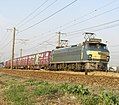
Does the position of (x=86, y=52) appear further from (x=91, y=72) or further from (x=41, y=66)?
(x=41, y=66)

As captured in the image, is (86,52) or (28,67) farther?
(28,67)

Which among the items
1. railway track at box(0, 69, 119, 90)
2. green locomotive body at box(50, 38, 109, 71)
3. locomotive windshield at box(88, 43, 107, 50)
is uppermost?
locomotive windshield at box(88, 43, 107, 50)

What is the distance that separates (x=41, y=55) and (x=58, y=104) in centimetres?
4752

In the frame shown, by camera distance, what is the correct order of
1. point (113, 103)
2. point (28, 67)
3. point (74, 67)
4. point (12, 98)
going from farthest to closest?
point (28, 67) < point (74, 67) < point (12, 98) < point (113, 103)

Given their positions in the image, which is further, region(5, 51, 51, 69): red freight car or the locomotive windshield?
region(5, 51, 51, 69): red freight car

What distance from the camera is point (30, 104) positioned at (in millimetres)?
10859

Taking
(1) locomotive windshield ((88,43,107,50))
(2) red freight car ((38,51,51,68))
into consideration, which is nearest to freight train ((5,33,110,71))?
(1) locomotive windshield ((88,43,107,50))

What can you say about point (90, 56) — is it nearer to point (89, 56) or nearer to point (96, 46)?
point (89, 56)

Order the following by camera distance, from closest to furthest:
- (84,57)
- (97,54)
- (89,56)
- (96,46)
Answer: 1. (89,56)
2. (97,54)
3. (84,57)
4. (96,46)

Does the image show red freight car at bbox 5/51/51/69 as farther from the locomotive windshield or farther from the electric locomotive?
the locomotive windshield

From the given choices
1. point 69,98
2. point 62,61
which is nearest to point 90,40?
point 62,61

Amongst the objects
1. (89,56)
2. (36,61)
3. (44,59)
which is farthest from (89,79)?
(36,61)

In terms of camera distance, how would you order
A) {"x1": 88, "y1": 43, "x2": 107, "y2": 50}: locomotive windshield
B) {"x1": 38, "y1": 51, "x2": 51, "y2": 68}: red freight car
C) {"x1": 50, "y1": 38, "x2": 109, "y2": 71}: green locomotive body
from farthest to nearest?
1. {"x1": 38, "y1": 51, "x2": 51, "y2": 68}: red freight car
2. {"x1": 88, "y1": 43, "x2": 107, "y2": 50}: locomotive windshield
3. {"x1": 50, "y1": 38, "x2": 109, "y2": 71}: green locomotive body

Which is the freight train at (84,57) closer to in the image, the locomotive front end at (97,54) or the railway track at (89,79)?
the locomotive front end at (97,54)
